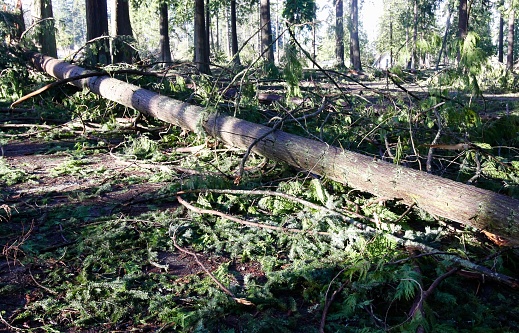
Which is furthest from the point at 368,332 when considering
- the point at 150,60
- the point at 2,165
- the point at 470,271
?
the point at 150,60

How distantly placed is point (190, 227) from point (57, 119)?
4.85 metres

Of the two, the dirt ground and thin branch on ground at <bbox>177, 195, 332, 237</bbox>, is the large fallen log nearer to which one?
thin branch on ground at <bbox>177, 195, 332, 237</bbox>

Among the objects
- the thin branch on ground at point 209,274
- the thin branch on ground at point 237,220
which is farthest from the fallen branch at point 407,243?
the thin branch on ground at point 209,274

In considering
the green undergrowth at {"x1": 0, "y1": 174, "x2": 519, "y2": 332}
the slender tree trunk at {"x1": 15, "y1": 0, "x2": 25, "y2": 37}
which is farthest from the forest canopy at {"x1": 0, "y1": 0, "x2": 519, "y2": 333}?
the slender tree trunk at {"x1": 15, "y1": 0, "x2": 25, "y2": 37}

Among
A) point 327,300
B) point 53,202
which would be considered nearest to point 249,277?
point 327,300

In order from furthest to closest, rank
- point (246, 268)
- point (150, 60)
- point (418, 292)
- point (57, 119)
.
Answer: point (150, 60) → point (57, 119) → point (246, 268) → point (418, 292)

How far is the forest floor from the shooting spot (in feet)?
7.76

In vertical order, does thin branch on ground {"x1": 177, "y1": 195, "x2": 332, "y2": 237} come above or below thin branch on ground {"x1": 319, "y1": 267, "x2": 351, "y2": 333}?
above

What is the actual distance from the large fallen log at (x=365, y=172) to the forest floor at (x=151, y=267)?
0.74 ft

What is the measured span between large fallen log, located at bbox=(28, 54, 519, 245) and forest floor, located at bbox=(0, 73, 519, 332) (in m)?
0.22

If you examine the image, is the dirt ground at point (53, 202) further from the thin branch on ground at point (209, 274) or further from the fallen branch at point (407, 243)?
the fallen branch at point (407, 243)

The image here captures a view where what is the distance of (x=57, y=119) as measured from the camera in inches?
287

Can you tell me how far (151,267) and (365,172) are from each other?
1859mm

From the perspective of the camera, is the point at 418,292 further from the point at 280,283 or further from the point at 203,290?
the point at 203,290
